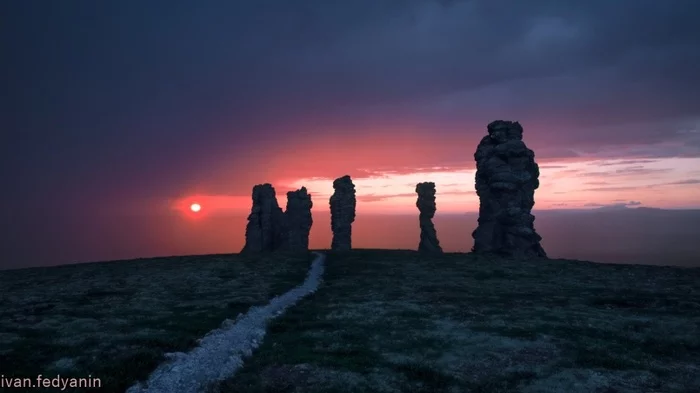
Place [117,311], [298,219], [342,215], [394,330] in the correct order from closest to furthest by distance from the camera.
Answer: [394,330] < [117,311] < [342,215] < [298,219]

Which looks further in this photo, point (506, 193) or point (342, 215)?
point (342, 215)

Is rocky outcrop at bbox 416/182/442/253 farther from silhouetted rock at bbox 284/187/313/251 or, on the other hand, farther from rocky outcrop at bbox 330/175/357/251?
silhouetted rock at bbox 284/187/313/251

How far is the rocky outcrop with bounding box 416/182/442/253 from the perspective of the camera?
107m

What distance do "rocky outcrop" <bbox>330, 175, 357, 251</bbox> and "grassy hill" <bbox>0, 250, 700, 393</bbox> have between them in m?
50.4

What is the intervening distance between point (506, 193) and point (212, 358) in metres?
76.6

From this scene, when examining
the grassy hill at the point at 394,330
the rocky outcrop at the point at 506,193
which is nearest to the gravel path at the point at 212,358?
the grassy hill at the point at 394,330

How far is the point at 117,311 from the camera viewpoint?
37656mm

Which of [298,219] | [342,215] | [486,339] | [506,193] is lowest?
[486,339]

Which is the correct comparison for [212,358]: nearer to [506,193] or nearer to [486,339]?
[486,339]

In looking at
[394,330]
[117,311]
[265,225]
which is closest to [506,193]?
[265,225]

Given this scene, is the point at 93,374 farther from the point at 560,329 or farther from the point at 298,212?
the point at 298,212

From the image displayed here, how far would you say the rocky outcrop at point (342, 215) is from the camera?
111m

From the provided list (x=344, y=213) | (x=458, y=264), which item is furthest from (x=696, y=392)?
(x=344, y=213)

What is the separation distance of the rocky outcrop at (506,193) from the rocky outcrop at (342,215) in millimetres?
33950
